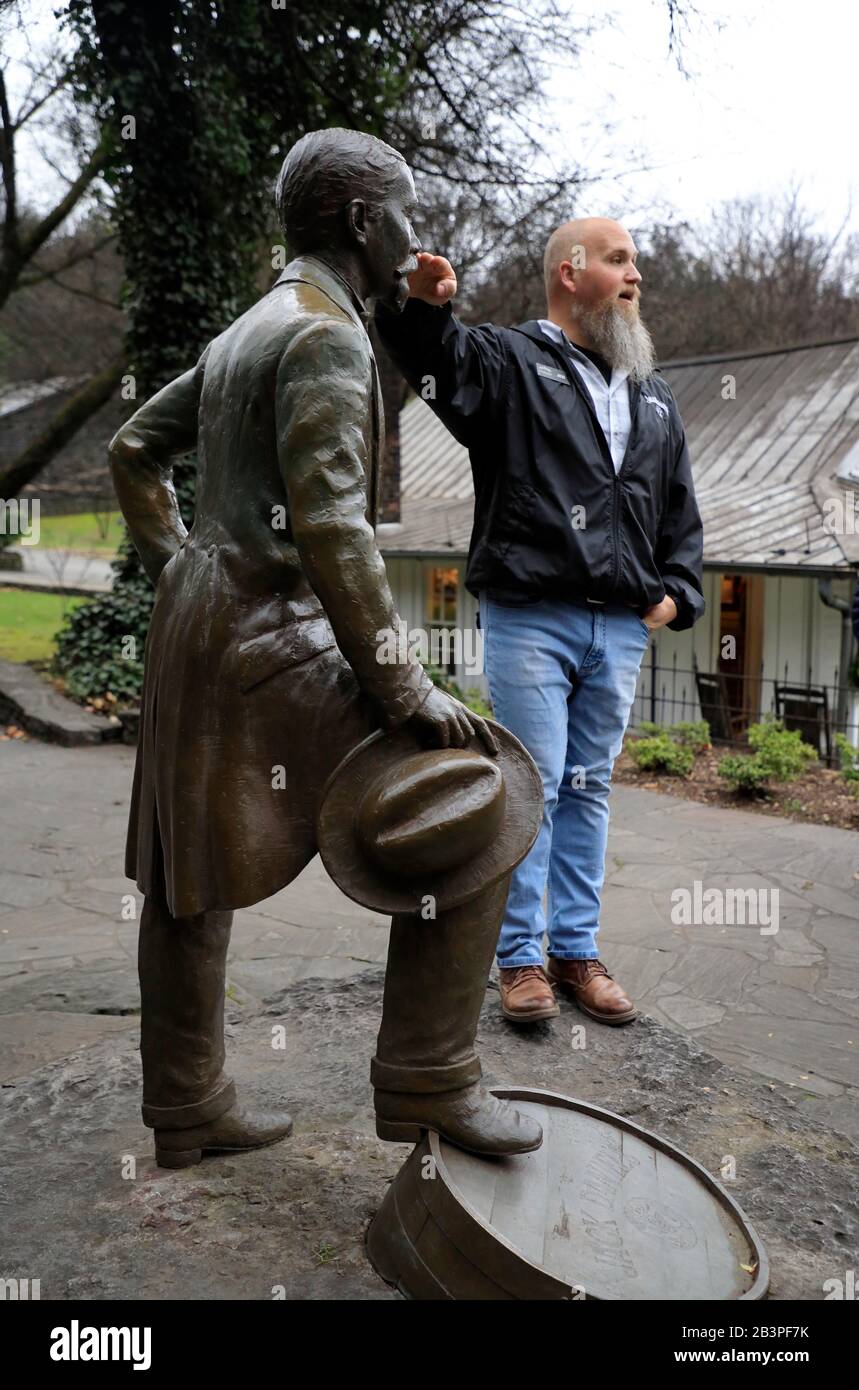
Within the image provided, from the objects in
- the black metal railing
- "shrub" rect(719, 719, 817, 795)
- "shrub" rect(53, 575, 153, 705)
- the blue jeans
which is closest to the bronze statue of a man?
the blue jeans

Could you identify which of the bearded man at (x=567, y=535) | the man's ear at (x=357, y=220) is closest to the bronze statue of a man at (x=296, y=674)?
the man's ear at (x=357, y=220)

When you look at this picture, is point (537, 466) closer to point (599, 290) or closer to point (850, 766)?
point (599, 290)

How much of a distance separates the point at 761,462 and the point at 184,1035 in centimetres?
1332

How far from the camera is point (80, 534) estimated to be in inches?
1308

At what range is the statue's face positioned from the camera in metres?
2.24

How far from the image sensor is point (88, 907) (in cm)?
484

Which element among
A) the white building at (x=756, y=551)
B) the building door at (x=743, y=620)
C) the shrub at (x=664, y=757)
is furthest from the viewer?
the building door at (x=743, y=620)

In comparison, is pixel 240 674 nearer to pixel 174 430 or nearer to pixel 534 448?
pixel 174 430

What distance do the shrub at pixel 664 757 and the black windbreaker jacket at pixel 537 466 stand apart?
460 centimetres

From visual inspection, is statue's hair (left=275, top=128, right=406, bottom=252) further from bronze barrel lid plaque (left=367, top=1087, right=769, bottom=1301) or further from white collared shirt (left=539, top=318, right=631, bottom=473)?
bronze barrel lid plaque (left=367, top=1087, right=769, bottom=1301)

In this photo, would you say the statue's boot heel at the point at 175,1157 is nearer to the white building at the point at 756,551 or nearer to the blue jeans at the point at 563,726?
the blue jeans at the point at 563,726

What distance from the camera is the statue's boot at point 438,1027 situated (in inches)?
87.8

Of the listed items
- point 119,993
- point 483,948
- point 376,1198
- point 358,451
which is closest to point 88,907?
point 119,993

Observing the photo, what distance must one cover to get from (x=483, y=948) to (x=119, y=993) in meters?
2.00
